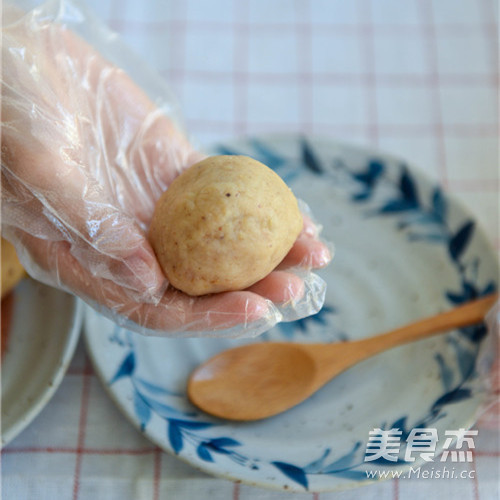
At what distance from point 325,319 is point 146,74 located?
18.5 inches

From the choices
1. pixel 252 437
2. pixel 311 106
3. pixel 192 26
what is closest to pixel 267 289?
pixel 252 437

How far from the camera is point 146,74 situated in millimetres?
918

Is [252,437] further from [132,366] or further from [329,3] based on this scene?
[329,3]

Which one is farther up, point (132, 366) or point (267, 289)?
point (267, 289)

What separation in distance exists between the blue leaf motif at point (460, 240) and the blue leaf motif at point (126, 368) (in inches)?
20.7

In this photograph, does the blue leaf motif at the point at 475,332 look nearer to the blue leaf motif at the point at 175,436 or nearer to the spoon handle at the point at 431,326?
the spoon handle at the point at 431,326

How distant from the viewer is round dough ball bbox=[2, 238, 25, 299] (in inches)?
32.9

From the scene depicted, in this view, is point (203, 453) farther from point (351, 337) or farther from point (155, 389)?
point (351, 337)

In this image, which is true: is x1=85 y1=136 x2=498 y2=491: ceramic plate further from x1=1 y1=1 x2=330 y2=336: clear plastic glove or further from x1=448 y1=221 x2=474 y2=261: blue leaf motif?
x1=1 y1=1 x2=330 y2=336: clear plastic glove

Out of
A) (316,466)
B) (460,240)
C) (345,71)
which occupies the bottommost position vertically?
(316,466)

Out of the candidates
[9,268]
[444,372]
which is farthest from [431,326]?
[9,268]

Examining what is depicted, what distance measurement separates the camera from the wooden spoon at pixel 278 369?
2.56ft

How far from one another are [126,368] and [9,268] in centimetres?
23

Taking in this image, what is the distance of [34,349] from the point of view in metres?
0.83
